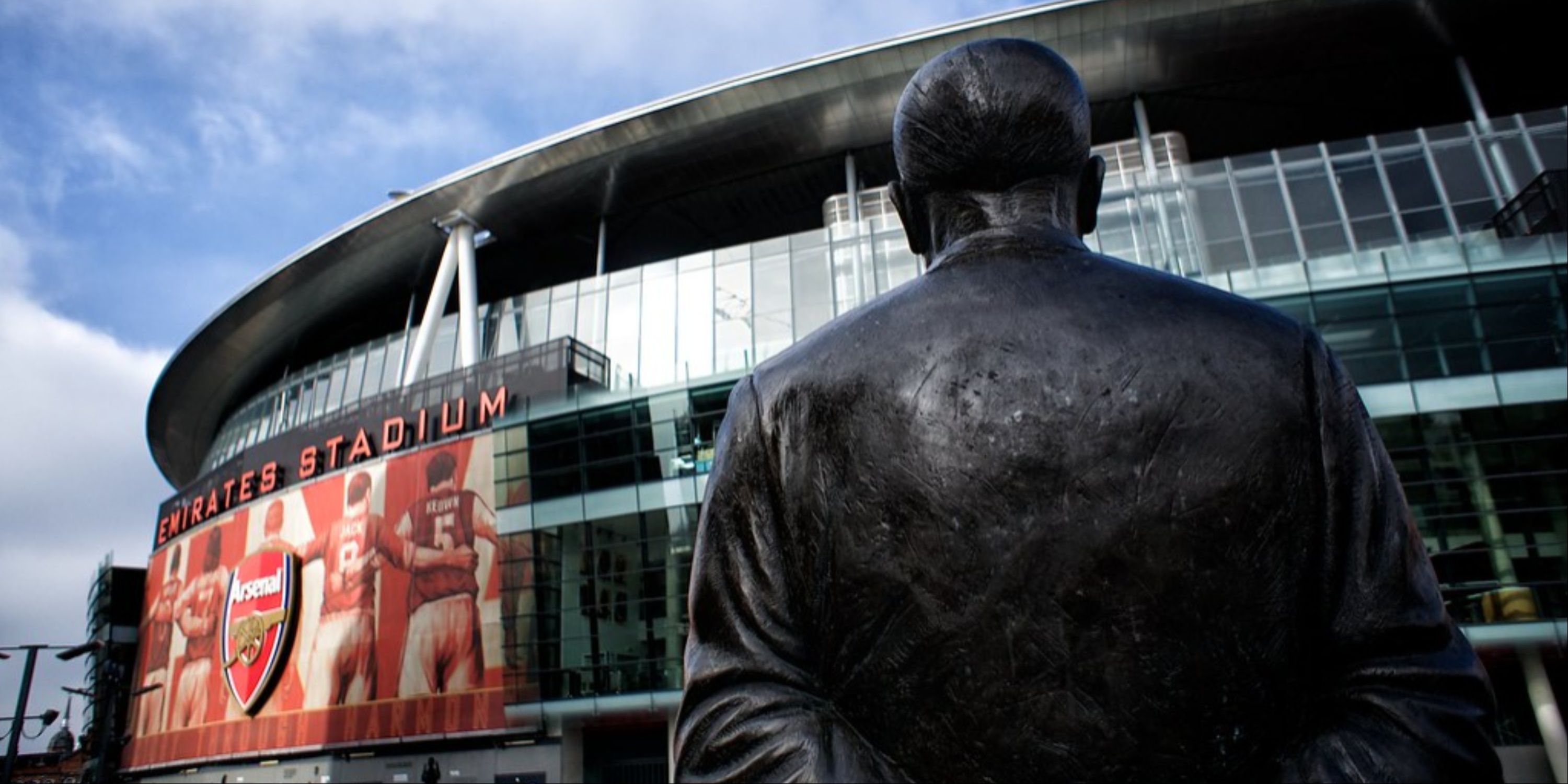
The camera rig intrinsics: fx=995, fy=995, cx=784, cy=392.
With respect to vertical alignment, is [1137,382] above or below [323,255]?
below

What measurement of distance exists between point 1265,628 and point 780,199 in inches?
1164

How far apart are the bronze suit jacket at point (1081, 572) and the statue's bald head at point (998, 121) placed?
0.16m

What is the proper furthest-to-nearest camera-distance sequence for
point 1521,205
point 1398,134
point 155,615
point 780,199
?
point 155,615, point 780,199, point 1398,134, point 1521,205

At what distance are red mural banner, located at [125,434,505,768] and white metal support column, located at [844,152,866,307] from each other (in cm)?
1045

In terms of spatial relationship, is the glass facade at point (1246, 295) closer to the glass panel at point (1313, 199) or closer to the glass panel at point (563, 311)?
the glass panel at point (1313, 199)

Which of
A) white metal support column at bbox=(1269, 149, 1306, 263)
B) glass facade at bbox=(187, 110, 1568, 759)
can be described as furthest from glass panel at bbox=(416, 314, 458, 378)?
white metal support column at bbox=(1269, 149, 1306, 263)

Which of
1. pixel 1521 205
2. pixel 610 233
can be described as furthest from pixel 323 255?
pixel 1521 205

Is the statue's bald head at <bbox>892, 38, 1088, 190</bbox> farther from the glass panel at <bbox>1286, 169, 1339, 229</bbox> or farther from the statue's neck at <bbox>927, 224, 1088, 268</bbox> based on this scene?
the glass panel at <bbox>1286, 169, 1339, 229</bbox>

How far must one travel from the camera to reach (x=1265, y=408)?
1202mm

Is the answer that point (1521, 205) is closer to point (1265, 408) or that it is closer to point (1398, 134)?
point (1398, 134)

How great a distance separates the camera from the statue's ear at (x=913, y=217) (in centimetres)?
153

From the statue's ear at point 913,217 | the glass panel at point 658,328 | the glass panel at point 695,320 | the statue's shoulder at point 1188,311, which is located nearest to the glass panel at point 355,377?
the glass panel at point 658,328

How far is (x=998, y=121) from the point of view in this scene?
1388 mm

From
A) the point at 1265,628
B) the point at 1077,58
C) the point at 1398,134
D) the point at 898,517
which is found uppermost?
the point at 1077,58
